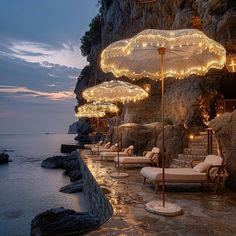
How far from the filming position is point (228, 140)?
7930mm

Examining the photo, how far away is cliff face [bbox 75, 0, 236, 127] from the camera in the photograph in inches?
602

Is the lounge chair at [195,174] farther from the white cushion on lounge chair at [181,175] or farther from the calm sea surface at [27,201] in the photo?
the calm sea surface at [27,201]

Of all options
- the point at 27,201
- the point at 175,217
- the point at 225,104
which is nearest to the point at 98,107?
the point at 27,201

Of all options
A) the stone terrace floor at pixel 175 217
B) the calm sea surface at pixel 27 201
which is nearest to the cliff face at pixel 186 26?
the calm sea surface at pixel 27 201

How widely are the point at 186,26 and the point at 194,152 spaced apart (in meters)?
10.8

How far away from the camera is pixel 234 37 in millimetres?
14867

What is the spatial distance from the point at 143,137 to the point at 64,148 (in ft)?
97.7

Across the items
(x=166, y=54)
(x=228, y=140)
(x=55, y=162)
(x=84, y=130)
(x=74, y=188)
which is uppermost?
(x=84, y=130)

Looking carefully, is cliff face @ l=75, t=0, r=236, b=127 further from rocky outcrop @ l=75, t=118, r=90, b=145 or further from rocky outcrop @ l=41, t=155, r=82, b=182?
rocky outcrop @ l=75, t=118, r=90, b=145

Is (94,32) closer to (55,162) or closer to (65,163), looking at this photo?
(55,162)

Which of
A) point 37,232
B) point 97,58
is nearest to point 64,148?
point 97,58

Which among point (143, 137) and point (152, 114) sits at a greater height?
point (152, 114)

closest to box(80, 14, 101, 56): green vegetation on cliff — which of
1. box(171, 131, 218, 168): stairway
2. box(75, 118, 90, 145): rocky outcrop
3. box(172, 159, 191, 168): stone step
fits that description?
box(75, 118, 90, 145): rocky outcrop

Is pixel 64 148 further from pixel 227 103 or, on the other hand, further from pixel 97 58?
pixel 227 103
